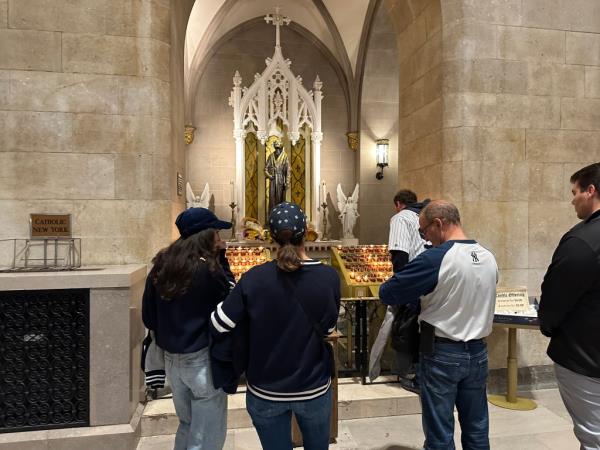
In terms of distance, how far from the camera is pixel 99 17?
3746 mm

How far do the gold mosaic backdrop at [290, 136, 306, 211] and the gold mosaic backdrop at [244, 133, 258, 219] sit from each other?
0.90m

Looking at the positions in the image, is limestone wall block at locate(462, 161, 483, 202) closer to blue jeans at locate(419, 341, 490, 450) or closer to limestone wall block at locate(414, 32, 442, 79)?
limestone wall block at locate(414, 32, 442, 79)

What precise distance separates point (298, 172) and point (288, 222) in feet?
28.0

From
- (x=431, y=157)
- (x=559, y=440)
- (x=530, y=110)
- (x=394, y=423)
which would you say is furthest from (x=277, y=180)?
(x=559, y=440)

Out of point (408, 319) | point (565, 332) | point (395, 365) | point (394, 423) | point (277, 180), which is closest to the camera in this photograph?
point (565, 332)

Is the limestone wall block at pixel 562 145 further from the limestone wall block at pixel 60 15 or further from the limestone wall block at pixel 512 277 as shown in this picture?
the limestone wall block at pixel 60 15

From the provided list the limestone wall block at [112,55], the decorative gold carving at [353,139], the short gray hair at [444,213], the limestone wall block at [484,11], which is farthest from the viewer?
the decorative gold carving at [353,139]

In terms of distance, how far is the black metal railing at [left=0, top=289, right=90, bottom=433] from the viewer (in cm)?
303

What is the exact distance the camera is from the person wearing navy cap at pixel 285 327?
1807mm

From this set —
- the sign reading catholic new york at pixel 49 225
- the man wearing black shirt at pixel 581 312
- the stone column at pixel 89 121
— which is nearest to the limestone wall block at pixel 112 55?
the stone column at pixel 89 121

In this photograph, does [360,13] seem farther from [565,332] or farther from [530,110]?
[565,332]

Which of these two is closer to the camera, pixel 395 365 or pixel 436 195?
pixel 395 365

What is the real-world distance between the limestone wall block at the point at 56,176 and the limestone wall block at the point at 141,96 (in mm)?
499

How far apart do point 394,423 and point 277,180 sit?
6.48 meters
